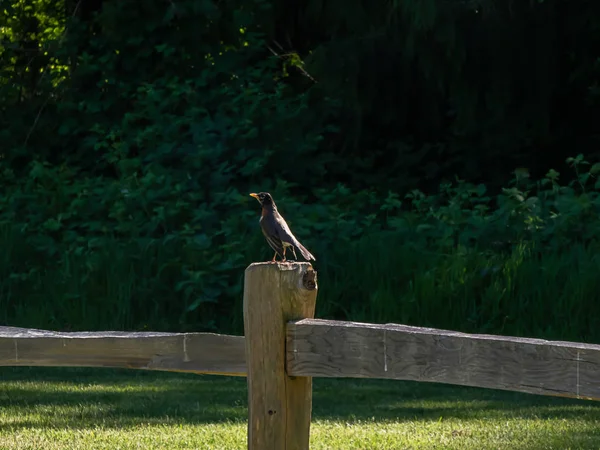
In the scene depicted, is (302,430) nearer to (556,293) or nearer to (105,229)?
(556,293)

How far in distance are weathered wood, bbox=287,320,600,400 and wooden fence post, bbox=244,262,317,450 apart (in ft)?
0.19

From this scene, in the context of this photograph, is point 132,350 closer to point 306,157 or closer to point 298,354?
point 298,354

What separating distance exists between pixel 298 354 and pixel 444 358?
61 centimetres

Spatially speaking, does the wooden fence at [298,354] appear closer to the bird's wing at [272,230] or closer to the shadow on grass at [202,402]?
the bird's wing at [272,230]

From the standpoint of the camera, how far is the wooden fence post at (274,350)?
401cm

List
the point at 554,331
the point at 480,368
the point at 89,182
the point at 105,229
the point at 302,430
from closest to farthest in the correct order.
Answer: the point at 480,368 < the point at 302,430 < the point at 554,331 < the point at 105,229 < the point at 89,182

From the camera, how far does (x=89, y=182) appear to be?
487 inches

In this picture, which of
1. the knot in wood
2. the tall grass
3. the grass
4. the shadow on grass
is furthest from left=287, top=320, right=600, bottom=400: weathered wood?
the tall grass

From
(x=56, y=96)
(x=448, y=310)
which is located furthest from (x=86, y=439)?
(x=56, y=96)

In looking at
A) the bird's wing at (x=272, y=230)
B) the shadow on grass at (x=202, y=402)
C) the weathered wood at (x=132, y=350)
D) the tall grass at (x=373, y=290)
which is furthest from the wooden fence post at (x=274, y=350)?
the tall grass at (x=373, y=290)

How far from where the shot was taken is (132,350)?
14.3ft

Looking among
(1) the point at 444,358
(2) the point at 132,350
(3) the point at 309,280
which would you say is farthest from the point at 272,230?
(1) the point at 444,358

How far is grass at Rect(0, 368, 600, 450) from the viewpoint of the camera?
5.92m

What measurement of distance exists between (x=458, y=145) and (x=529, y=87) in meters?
1.26
